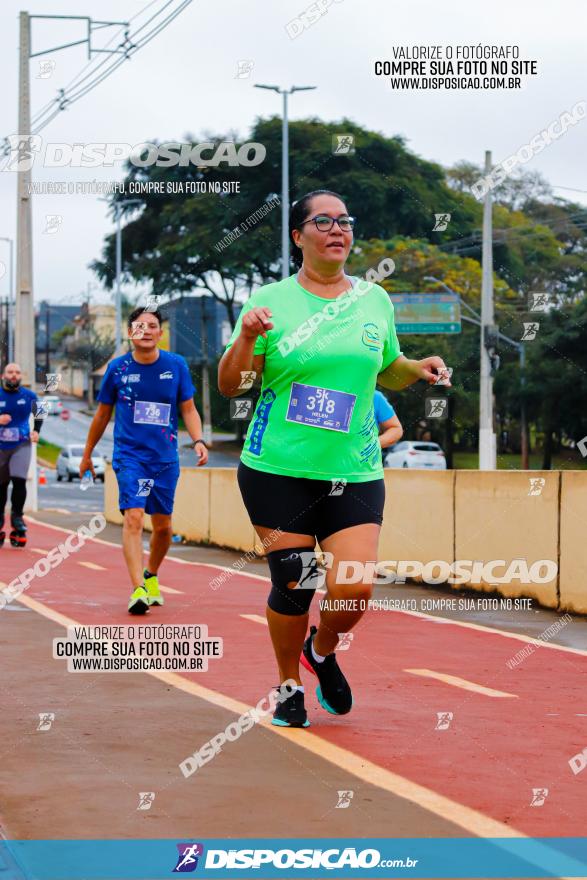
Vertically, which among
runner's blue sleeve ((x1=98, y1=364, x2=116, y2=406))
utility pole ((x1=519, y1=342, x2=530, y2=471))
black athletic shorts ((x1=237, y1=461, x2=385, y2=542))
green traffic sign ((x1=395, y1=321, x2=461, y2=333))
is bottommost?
utility pole ((x1=519, y1=342, x2=530, y2=471))

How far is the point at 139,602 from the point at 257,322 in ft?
14.5

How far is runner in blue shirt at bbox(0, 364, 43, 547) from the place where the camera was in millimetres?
15789

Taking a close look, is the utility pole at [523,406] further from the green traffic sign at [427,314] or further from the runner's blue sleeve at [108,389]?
the runner's blue sleeve at [108,389]

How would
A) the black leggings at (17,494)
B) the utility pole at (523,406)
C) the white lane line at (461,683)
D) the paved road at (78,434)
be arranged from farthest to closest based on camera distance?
the paved road at (78,434), the utility pole at (523,406), the black leggings at (17,494), the white lane line at (461,683)

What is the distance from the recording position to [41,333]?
5782 inches

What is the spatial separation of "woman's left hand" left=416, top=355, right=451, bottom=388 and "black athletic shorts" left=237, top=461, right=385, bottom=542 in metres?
0.47

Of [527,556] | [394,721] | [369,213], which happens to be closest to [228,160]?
[369,213]

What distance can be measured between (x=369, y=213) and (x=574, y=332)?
36.1 ft

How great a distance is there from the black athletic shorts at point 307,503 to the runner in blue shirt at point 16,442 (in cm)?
1010

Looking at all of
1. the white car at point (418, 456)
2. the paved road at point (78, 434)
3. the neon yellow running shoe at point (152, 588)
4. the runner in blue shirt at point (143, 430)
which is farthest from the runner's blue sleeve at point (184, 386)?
the paved road at point (78, 434)

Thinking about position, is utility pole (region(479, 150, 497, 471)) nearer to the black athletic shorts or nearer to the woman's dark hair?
the woman's dark hair

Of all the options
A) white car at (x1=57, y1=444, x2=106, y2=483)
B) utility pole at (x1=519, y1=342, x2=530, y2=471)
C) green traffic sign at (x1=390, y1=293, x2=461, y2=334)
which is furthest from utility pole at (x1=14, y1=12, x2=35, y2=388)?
white car at (x1=57, y1=444, x2=106, y2=483)

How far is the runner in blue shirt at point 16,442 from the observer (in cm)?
1579

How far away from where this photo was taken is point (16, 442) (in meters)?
15.9
